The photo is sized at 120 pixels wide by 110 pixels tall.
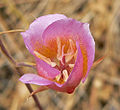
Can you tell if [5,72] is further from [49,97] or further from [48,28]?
[48,28]

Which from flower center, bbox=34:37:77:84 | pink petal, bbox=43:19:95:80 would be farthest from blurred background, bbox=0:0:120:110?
pink petal, bbox=43:19:95:80

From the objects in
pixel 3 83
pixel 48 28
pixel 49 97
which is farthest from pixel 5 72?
pixel 48 28

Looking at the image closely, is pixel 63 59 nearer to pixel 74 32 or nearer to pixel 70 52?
pixel 70 52

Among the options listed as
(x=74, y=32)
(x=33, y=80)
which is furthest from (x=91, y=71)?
(x=33, y=80)

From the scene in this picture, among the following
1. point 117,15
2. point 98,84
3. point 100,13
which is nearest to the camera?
point 98,84

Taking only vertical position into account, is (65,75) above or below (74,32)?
below

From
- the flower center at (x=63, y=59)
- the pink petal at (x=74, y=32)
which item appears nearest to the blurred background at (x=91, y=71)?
the flower center at (x=63, y=59)

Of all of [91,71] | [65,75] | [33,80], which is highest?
[33,80]
